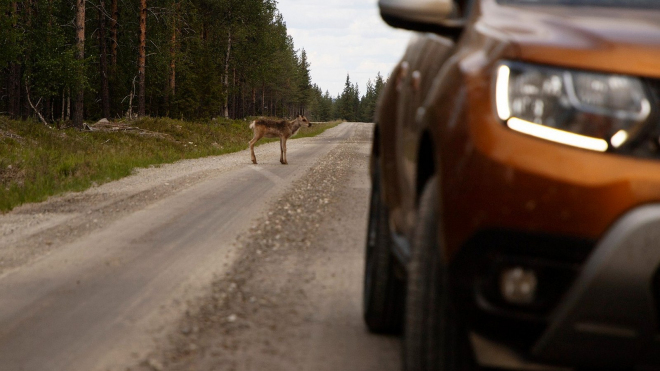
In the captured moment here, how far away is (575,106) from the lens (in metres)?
1.97

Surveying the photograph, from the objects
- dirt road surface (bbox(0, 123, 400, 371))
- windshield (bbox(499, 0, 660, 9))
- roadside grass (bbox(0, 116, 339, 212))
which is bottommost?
dirt road surface (bbox(0, 123, 400, 371))

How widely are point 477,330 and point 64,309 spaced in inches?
131

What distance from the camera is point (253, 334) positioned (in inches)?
156

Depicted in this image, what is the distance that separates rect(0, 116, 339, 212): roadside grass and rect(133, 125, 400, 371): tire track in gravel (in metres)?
4.88

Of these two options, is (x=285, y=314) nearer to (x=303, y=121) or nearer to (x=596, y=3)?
(x=596, y=3)

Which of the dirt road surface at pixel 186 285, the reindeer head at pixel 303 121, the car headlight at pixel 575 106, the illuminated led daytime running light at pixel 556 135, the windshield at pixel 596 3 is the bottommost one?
the dirt road surface at pixel 186 285

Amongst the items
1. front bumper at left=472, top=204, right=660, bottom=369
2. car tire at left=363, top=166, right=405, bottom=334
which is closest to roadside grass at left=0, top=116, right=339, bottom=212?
car tire at left=363, top=166, right=405, bottom=334

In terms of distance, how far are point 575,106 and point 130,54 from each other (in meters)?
39.9

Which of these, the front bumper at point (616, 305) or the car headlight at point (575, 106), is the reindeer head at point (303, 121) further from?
the front bumper at point (616, 305)

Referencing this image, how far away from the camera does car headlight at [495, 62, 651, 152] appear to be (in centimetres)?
194

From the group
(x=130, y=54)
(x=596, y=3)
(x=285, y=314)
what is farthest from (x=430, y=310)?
(x=130, y=54)

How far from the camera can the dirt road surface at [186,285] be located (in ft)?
12.1

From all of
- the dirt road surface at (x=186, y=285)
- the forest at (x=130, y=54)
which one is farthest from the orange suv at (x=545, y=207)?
the forest at (x=130, y=54)

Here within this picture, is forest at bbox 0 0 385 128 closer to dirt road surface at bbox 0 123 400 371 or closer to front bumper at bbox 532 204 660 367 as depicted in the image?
dirt road surface at bbox 0 123 400 371
